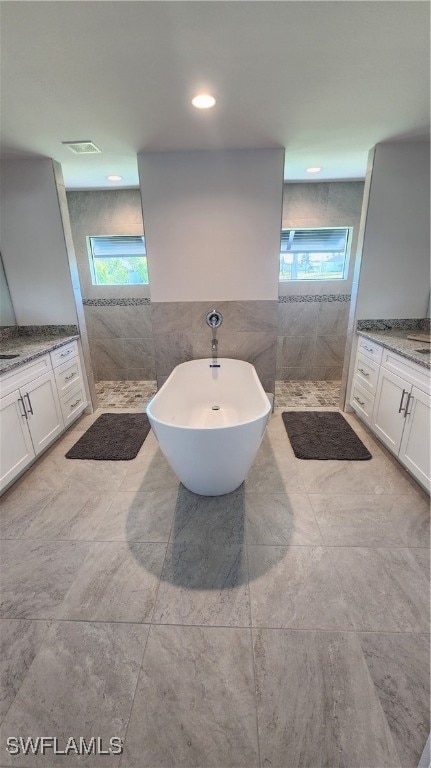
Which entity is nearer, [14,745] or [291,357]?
[14,745]

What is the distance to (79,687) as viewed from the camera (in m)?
1.12

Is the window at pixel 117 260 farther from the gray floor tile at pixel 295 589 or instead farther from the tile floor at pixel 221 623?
the gray floor tile at pixel 295 589

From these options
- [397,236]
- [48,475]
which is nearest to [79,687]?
[48,475]

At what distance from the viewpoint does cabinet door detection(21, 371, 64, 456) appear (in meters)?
2.31

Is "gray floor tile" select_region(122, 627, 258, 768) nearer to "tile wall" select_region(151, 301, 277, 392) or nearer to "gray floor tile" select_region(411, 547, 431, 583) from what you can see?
"gray floor tile" select_region(411, 547, 431, 583)

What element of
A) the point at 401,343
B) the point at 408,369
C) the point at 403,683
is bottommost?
the point at 403,683

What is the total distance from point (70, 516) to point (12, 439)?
2.30ft

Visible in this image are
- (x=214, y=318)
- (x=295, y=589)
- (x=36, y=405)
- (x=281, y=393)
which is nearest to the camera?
(x=295, y=589)

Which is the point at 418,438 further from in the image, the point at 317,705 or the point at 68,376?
the point at 68,376

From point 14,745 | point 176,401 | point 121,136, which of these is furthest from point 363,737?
point 121,136

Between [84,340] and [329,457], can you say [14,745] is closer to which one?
[329,457]

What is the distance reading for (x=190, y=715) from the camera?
1.04 metres

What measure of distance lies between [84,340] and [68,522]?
76.3 inches

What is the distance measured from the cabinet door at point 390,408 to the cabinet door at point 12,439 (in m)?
2.82
